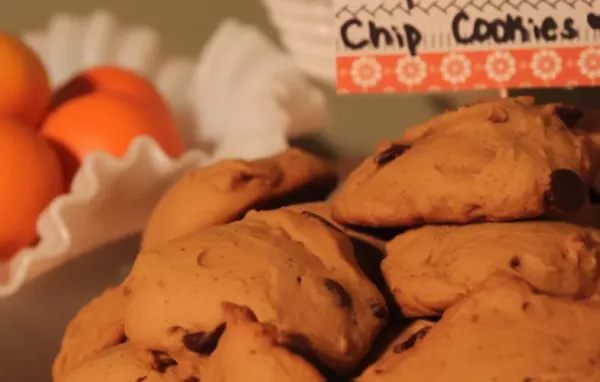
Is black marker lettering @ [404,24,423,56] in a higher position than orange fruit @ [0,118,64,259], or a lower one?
higher

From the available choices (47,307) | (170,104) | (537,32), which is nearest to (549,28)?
(537,32)

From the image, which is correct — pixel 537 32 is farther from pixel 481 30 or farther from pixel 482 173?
pixel 482 173

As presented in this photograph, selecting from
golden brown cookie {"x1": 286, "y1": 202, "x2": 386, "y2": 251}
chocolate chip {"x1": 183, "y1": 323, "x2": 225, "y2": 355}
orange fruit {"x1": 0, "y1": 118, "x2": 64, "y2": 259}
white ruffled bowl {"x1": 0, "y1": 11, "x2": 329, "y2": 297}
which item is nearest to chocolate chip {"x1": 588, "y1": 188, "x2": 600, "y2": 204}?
golden brown cookie {"x1": 286, "y1": 202, "x2": 386, "y2": 251}

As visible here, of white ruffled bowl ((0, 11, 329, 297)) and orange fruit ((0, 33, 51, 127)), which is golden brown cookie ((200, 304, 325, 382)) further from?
orange fruit ((0, 33, 51, 127))

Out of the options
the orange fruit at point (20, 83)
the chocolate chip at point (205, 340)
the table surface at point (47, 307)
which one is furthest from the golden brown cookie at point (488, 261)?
the orange fruit at point (20, 83)

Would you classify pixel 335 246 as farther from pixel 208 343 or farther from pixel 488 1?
pixel 488 1

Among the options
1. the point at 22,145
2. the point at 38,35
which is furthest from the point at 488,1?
the point at 38,35
